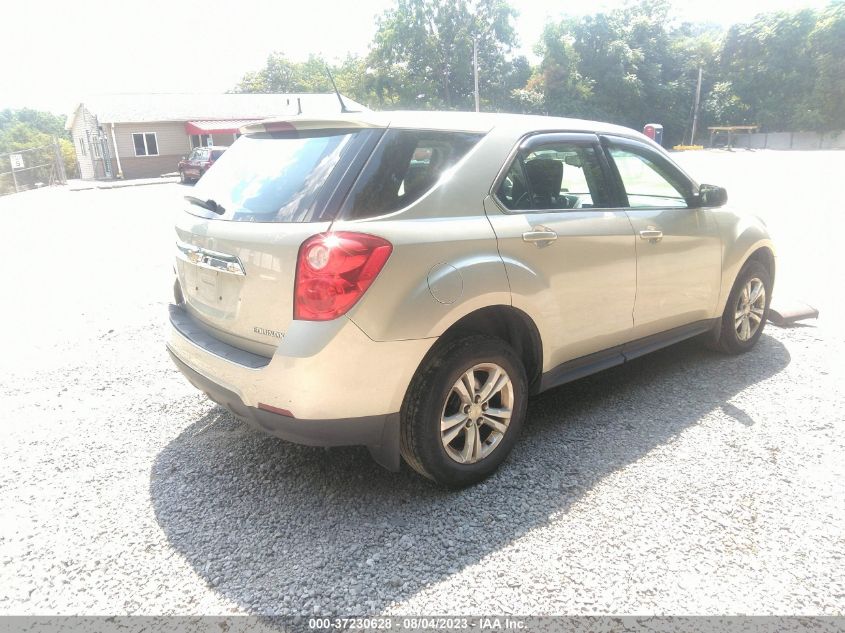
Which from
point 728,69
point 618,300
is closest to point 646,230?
point 618,300

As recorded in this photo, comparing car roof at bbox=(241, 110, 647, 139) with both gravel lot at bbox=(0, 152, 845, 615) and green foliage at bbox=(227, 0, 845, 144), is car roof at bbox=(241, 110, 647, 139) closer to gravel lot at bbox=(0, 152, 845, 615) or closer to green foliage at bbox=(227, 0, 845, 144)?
gravel lot at bbox=(0, 152, 845, 615)

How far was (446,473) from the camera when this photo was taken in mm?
2885

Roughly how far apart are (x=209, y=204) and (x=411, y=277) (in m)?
1.23

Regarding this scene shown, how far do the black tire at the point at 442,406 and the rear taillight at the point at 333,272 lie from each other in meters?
0.51

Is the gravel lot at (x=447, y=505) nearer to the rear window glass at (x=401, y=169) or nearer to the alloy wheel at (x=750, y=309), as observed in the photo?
the alloy wheel at (x=750, y=309)

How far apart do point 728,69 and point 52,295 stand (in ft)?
217

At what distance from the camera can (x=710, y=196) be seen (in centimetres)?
418

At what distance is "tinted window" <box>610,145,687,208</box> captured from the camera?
3.86 meters

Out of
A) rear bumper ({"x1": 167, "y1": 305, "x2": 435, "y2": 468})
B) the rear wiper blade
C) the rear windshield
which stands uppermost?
the rear windshield

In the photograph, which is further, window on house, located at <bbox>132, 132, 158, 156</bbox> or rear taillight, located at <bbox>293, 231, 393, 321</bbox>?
window on house, located at <bbox>132, 132, 158, 156</bbox>

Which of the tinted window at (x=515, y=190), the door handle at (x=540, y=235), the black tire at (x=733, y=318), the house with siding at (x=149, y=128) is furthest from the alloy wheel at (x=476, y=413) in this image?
the house with siding at (x=149, y=128)

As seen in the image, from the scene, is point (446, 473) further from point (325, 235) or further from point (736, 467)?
point (736, 467)

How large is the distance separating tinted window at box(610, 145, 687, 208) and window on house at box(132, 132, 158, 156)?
4098 cm

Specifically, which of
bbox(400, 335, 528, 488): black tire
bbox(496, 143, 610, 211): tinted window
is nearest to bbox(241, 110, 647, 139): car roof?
bbox(496, 143, 610, 211): tinted window
